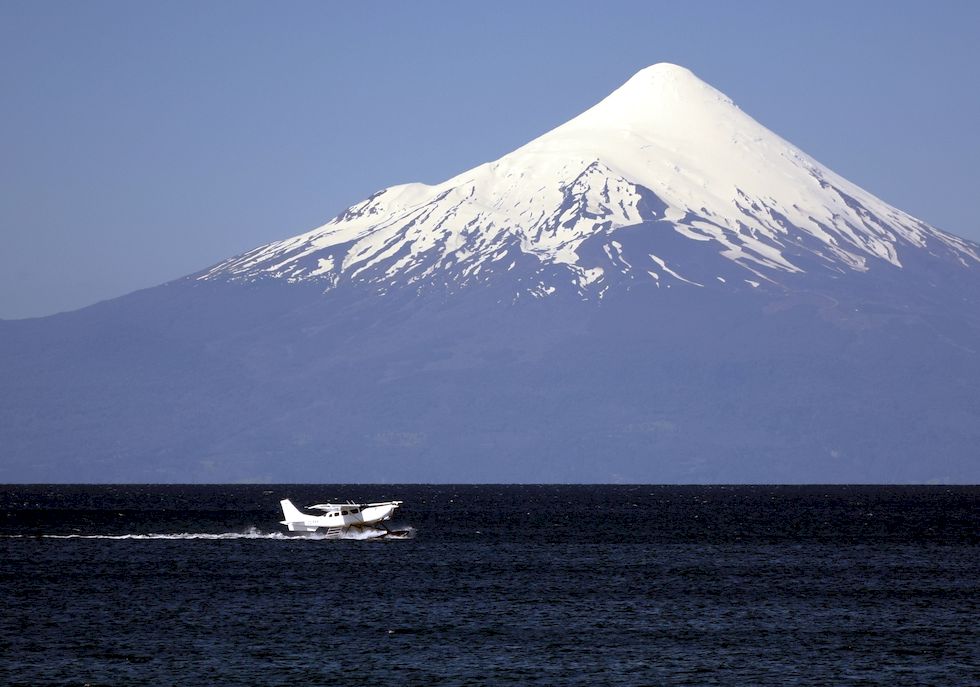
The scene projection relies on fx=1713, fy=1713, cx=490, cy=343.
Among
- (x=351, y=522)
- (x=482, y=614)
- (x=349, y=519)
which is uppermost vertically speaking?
(x=349, y=519)

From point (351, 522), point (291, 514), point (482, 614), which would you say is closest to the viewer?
point (482, 614)

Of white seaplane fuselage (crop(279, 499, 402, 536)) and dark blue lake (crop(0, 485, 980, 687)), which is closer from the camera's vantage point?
dark blue lake (crop(0, 485, 980, 687))

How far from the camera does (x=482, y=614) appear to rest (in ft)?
299

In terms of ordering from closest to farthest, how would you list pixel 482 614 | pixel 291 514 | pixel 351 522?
1. pixel 482 614
2. pixel 351 522
3. pixel 291 514

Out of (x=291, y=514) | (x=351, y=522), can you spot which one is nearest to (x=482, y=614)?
(x=351, y=522)

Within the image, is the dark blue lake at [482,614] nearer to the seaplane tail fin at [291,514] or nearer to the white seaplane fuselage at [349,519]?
the white seaplane fuselage at [349,519]

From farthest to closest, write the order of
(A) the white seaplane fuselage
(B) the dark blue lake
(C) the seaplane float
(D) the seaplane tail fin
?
(D) the seaplane tail fin < (A) the white seaplane fuselage < (C) the seaplane float < (B) the dark blue lake

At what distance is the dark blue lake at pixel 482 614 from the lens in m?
71.1

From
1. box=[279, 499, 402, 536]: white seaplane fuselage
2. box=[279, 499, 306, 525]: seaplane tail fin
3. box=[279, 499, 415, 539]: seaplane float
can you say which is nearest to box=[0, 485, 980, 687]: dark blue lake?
box=[279, 499, 415, 539]: seaplane float

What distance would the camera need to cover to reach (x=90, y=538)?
161125 millimetres

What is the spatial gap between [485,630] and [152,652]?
17162 millimetres

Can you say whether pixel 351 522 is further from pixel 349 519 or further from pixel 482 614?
pixel 482 614

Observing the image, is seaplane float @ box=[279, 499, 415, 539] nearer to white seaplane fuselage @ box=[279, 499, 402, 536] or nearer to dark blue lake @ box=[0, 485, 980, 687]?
white seaplane fuselage @ box=[279, 499, 402, 536]

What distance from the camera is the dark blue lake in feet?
233
